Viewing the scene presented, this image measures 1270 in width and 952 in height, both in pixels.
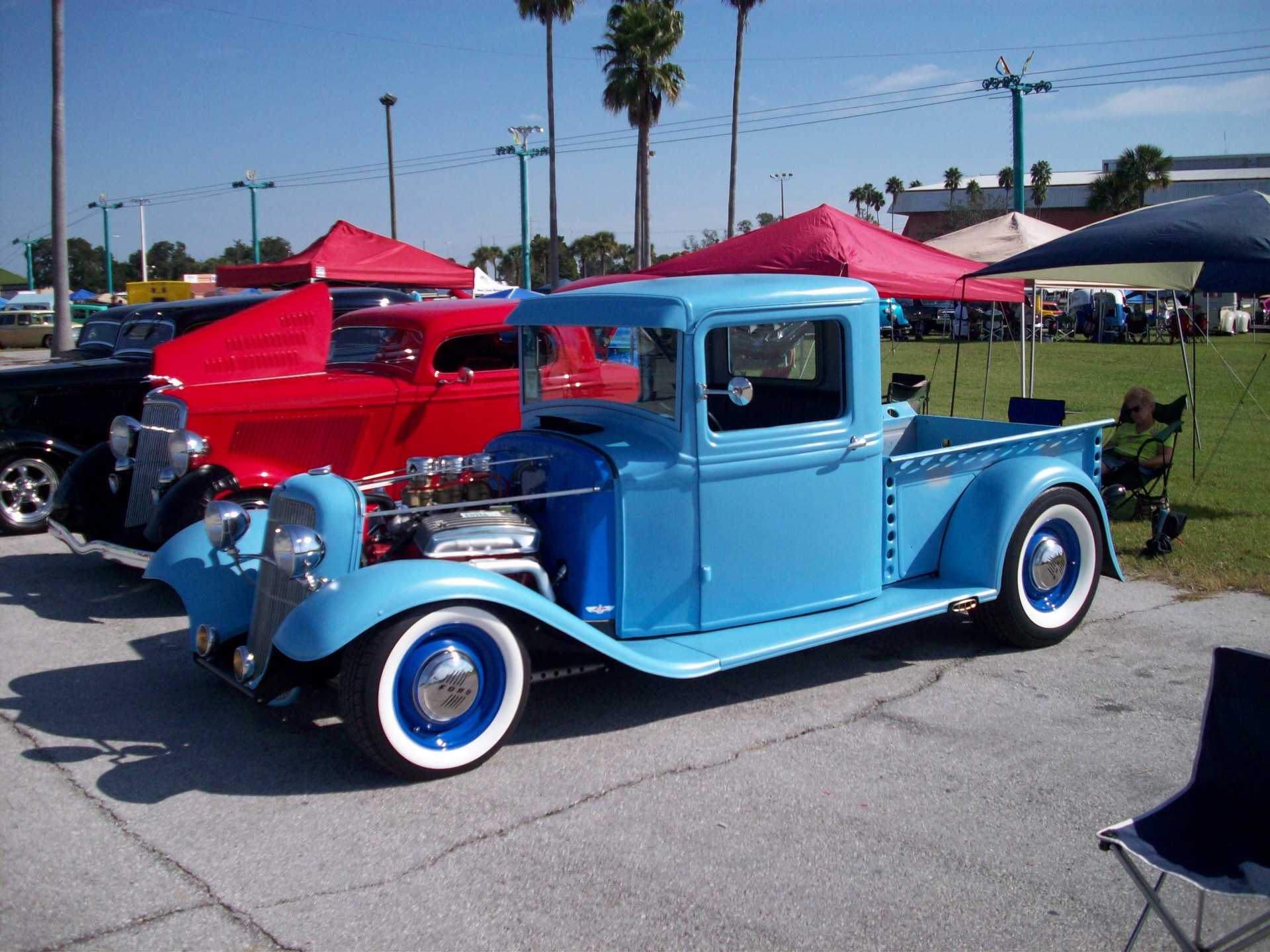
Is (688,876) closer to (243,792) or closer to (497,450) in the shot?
(243,792)

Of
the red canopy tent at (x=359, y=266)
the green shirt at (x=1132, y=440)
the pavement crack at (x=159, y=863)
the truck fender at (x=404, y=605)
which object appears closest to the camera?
the pavement crack at (x=159, y=863)

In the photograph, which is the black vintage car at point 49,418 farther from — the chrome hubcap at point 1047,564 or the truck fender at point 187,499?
the chrome hubcap at point 1047,564

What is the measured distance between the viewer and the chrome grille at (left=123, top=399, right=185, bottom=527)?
19.7 ft

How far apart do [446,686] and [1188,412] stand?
12.8 m

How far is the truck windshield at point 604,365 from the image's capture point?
414 cm

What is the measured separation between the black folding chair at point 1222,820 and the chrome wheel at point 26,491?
7.93 metres

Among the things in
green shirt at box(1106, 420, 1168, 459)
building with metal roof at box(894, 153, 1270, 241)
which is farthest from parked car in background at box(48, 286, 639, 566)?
building with metal roof at box(894, 153, 1270, 241)

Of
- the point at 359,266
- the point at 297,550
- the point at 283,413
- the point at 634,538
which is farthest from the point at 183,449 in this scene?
the point at 359,266

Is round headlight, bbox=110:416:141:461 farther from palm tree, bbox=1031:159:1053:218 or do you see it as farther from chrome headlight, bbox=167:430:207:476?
palm tree, bbox=1031:159:1053:218

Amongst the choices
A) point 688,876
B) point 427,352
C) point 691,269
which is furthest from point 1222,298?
point 688,876

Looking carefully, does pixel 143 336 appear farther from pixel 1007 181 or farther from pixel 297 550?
pixel 1007 181

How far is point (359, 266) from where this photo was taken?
48.4 ft

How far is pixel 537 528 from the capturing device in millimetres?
4160

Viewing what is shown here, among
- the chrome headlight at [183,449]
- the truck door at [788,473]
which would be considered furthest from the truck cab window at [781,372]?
the chrome headlight at [183,449]
